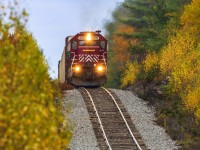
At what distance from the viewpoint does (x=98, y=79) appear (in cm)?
3925

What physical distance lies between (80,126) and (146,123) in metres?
3.76

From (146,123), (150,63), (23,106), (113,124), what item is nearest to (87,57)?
(150,63)

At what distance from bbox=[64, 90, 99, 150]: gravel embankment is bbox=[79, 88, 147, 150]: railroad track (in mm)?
271

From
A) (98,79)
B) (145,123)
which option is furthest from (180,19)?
(145,123)

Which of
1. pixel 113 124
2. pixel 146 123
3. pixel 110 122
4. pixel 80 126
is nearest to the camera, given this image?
pixel 80 126

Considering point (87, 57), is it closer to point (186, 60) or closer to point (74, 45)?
point (74, 45)

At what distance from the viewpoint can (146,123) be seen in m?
28.5

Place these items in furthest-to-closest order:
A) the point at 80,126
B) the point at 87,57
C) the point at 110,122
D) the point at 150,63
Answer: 1. the point at 150,63
2. the point at 87,57
3. the point at 110,122
4. the point at 80,126

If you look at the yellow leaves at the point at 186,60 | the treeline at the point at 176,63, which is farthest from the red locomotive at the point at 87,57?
the yellow leaves at the point at 186,60

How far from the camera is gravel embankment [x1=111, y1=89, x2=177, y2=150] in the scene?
79.9ft

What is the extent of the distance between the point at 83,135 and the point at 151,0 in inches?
1752

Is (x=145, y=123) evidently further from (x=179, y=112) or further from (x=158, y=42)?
(x=158, y=42)

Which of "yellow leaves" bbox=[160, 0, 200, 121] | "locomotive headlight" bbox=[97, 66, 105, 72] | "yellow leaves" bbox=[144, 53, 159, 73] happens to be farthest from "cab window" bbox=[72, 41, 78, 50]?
"yellow leaves" bbox=[160, 0, 200, 121]

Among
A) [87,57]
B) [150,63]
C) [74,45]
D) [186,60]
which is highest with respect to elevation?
[74,45]
